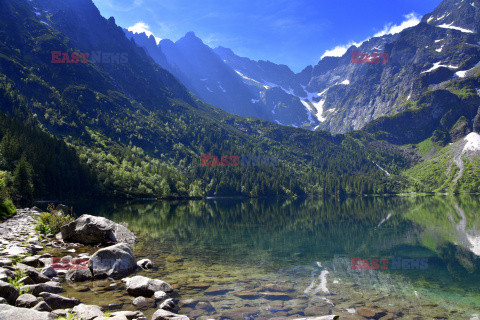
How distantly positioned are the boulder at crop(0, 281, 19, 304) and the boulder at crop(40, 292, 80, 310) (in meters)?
1.64

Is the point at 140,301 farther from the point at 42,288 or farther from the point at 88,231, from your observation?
the point at 88,231

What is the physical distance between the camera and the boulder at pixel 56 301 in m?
12.7

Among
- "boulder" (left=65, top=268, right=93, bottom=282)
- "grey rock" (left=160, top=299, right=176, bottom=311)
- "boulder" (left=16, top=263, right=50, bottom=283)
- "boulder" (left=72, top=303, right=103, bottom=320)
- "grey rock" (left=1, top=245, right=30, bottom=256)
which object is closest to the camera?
"boulder" (left=72, top=303, right=103, bottom=320)

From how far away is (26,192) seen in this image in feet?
241

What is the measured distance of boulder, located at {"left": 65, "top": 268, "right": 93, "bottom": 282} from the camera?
1830 cm

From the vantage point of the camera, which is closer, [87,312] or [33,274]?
[87,312]

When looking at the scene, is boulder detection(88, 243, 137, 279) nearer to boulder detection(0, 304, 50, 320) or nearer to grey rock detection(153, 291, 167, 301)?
grey rock detection(153, 291, 167, 301)

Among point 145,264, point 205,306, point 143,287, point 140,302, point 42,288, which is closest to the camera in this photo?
point 42,288

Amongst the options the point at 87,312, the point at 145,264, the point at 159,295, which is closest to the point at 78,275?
the point at 145,264

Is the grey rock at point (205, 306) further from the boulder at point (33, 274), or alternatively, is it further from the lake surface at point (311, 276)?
the boulder at point (33, 274)

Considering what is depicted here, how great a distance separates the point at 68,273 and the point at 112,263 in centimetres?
283

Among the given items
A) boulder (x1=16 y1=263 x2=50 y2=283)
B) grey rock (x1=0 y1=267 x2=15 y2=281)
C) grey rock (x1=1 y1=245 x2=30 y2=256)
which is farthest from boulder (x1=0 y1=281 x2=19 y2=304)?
grey rock (x1=1 y1=245 x2=30 y2=256)

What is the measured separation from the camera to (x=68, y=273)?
18703mm

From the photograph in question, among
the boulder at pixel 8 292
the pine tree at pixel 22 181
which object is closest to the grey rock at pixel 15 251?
the boulder at pixel 8 292
